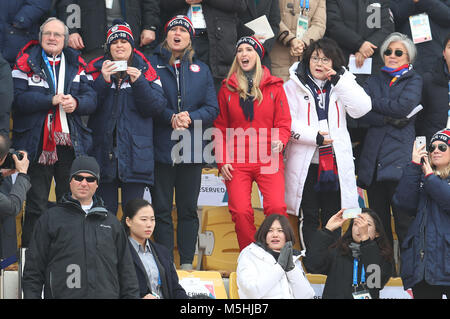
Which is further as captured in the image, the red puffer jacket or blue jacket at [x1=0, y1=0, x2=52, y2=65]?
blue jacket at [x1=0, y1=0, x2=52, y2=65]

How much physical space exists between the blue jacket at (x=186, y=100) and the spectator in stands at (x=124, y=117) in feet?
0.62

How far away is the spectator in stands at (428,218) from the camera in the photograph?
749 centimetres

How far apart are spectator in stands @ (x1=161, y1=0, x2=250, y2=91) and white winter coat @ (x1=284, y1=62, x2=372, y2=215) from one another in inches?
31.8

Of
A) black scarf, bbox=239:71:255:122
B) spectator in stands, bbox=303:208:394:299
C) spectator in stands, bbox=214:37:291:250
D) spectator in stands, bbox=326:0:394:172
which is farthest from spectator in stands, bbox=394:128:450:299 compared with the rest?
spectator in stands, bbox=326:0:394:172

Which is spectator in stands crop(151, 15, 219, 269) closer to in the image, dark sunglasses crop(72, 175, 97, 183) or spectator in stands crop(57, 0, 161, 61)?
spectator in stands crop(57, 0, 161, 61)

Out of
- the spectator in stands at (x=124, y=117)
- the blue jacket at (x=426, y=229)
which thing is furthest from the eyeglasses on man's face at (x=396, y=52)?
the spectator in stands at (x=124, y=117)

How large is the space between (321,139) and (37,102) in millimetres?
2672

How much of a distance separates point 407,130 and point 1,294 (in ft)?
13.7

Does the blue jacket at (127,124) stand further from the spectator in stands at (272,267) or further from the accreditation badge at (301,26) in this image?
the accreditation badge at (301,26)

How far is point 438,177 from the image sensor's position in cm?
762

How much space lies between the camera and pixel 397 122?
8836mm

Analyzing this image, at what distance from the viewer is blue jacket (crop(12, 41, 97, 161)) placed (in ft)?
26.0
